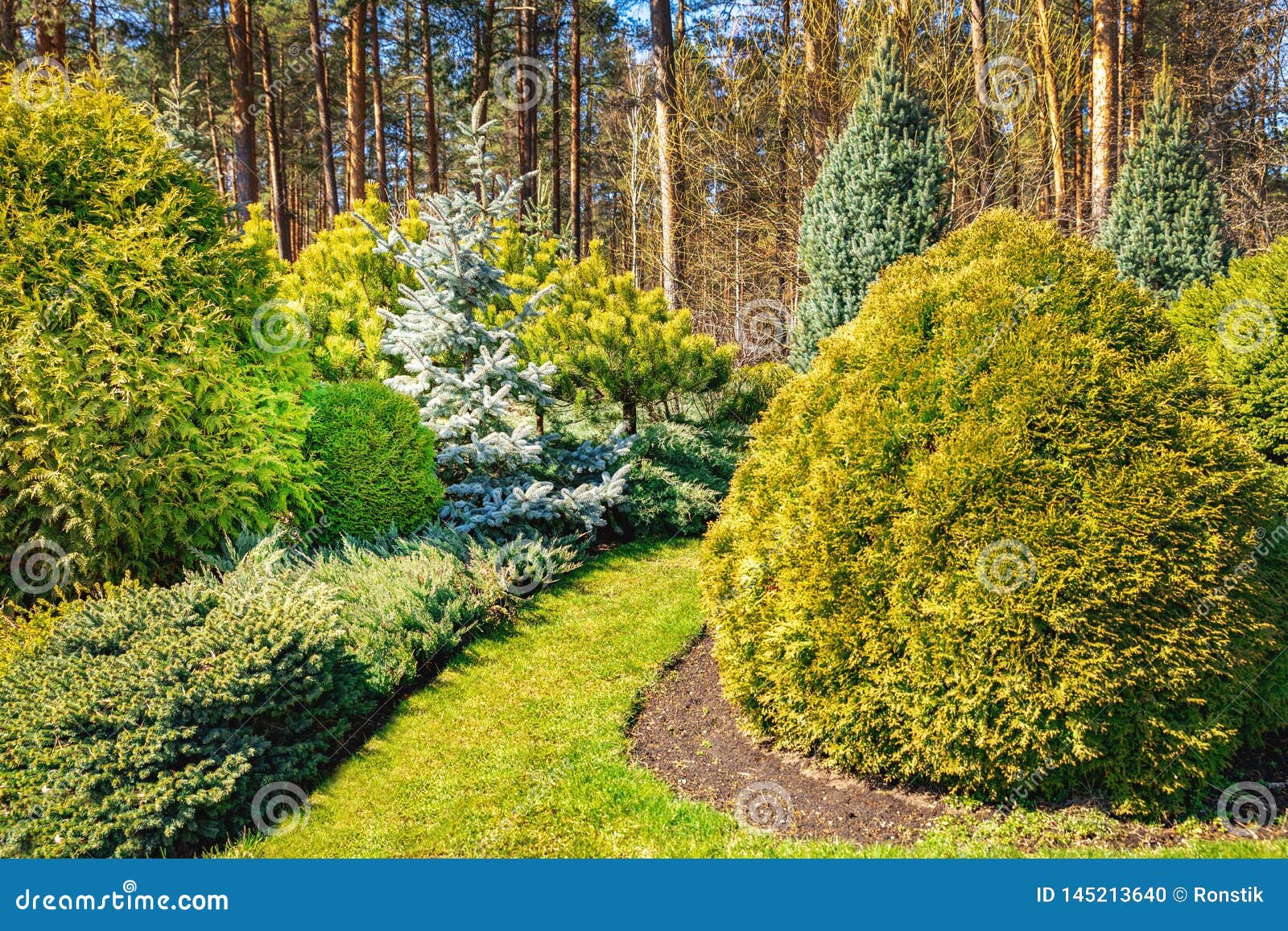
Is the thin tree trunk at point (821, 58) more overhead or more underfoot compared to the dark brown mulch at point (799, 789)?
more overhead

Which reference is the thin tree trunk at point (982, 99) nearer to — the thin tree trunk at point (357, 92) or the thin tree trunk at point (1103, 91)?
the thin tree trunk at point (1103, 91)

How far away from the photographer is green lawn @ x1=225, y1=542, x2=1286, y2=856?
10.6ft

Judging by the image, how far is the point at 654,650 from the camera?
5.35m

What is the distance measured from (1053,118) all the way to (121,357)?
43.9 ft

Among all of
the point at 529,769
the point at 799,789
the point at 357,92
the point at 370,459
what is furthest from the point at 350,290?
the point at 357,92

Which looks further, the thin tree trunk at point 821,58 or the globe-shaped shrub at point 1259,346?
the thin tree trunk at point 821,58

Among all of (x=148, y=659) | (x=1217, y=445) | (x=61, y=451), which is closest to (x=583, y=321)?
(x=61, y=451)

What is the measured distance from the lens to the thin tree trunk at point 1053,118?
41.7 ft

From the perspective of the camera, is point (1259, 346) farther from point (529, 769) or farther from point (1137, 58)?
point (1137, 58)

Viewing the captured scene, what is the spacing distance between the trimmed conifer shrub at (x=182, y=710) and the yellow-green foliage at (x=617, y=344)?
3.92 metres

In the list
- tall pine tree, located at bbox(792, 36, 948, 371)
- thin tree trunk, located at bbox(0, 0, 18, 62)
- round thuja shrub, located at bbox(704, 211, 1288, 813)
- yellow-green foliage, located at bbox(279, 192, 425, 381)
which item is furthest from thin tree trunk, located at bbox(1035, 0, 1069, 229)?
thin tree trunk, located at bbox(0, 0, 18, 62)

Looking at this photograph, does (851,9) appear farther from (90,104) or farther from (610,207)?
(610,207)

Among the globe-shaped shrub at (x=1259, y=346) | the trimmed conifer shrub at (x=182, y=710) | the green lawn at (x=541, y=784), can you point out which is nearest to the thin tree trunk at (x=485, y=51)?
the globe-shaped shrub at (x=1259, y=346)

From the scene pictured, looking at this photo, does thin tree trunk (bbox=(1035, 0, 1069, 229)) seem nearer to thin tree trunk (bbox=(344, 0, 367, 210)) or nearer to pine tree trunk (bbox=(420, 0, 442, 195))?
thin tree trunk (bbox=(344, 0, 367, 210))
